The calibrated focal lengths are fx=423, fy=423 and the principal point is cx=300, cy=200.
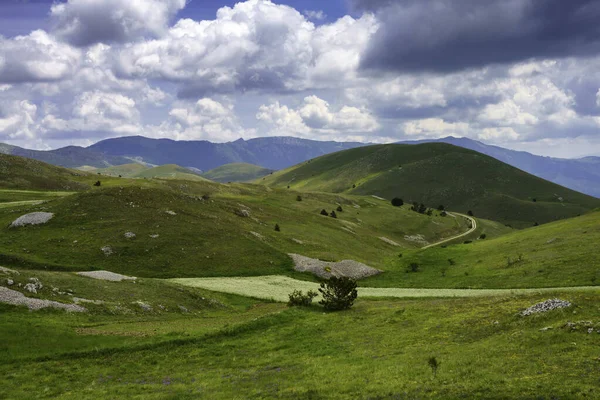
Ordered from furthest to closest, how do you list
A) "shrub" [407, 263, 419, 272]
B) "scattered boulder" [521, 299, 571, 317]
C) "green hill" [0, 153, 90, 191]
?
"green hill" [0, 153, 90, 191]
"shrub" [407, 263, 419, 272]
"scattered boulder" [521, 299, 571, 317]

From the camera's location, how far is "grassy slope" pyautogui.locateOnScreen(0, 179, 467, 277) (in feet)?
204

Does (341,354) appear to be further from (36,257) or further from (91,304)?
(36,257)

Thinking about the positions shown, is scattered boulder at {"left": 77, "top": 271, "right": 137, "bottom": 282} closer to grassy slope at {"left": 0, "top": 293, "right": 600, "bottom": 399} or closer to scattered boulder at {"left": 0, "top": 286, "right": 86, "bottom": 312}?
scattered boulder at {"left": 0, "top": 286, "right": 86, "bottom": 312}

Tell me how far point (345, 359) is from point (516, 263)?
48078 mm

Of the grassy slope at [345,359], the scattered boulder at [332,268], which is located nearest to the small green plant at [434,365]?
the grassy slope at [345,359]

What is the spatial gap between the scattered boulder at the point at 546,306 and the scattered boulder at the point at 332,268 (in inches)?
1626

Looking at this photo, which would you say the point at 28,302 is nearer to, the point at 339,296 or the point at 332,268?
the point at 339,296

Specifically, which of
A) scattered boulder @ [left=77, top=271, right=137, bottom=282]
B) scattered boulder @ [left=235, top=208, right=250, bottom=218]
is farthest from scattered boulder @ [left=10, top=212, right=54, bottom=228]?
scattered boulder @ [left=235, top=208, right=250, bottom=218]

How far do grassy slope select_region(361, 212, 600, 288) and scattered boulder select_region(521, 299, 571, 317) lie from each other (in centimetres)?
2516

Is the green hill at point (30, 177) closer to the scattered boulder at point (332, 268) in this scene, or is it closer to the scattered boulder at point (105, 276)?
the scattered boulder at point (105, 276)

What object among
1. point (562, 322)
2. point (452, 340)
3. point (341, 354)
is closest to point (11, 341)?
point (341, 354)

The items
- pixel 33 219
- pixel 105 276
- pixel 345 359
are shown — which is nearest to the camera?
pixel 345 359

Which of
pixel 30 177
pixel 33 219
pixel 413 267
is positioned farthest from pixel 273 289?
pixel 30 177

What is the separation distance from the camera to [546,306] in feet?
92.2
